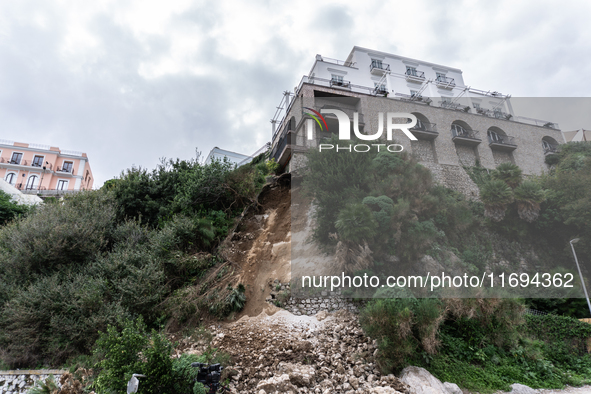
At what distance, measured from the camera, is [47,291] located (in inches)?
317

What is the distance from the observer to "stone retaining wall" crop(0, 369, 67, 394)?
7039mm

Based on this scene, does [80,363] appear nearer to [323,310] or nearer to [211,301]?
[211,301]

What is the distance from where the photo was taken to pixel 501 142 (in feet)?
54.3

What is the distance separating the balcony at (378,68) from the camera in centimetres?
1980

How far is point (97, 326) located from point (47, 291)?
1.95m

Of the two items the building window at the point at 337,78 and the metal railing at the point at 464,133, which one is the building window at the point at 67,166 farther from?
the metal railing at the point at 464,133

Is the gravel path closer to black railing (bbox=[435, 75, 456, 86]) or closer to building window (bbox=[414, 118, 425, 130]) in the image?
building window (bbox=[414, 118, 425, 130])

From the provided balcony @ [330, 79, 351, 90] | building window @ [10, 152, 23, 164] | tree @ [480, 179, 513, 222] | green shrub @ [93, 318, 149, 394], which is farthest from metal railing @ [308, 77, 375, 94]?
building window @ [10, 152, 23, 164]

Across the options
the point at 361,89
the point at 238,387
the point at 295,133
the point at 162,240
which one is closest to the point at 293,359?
the point at 238,387

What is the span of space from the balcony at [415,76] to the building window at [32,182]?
36839 mm

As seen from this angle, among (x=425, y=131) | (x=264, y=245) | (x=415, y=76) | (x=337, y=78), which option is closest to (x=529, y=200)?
(x=425, y=131)

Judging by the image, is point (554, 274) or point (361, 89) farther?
point (361, 89)

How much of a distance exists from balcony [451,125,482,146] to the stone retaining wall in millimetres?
18906

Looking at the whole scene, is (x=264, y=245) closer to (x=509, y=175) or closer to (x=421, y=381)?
(x=421, y=381)
